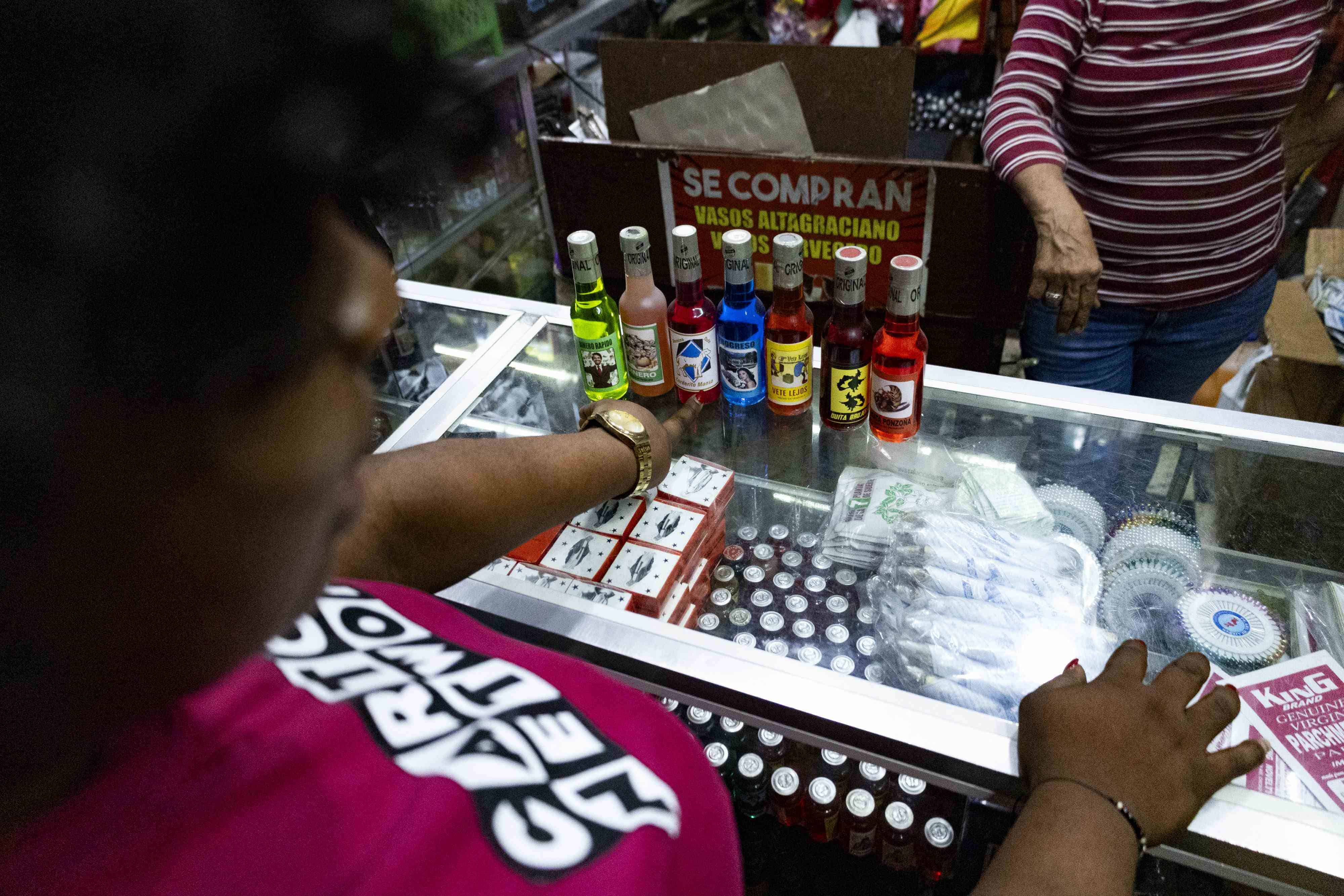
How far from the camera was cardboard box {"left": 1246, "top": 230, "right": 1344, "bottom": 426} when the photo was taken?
7.39 feet

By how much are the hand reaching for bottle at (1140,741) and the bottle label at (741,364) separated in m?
0.66

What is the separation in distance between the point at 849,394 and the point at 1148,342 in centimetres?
86

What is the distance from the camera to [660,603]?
1002 mm

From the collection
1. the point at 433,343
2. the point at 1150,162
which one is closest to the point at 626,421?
the point at 433,343

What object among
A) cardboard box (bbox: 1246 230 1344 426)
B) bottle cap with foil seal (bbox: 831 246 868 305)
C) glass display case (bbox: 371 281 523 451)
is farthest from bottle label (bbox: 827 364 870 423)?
cardboard box (bbox: 1246 230 1344 426)

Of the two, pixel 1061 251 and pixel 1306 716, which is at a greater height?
pixel 1061 251

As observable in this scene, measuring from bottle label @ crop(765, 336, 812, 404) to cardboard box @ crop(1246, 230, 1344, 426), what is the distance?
69.1 inches

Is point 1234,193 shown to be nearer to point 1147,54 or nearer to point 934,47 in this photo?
point 1147,54

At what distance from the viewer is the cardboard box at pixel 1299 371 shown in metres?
2.25

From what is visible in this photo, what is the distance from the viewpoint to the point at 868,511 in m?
1.14

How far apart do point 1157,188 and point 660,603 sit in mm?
1238

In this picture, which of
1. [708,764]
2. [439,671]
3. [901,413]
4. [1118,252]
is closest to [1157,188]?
[1118,252]

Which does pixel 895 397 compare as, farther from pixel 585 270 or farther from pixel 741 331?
pixel 585 270

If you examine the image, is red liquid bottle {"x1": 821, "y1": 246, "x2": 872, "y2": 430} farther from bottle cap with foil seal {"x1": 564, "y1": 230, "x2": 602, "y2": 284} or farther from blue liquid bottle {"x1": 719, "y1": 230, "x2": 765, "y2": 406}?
bottle cap with foil seal {"x1": 564, "y1": 230, "x2": 602, "y2": 284}
